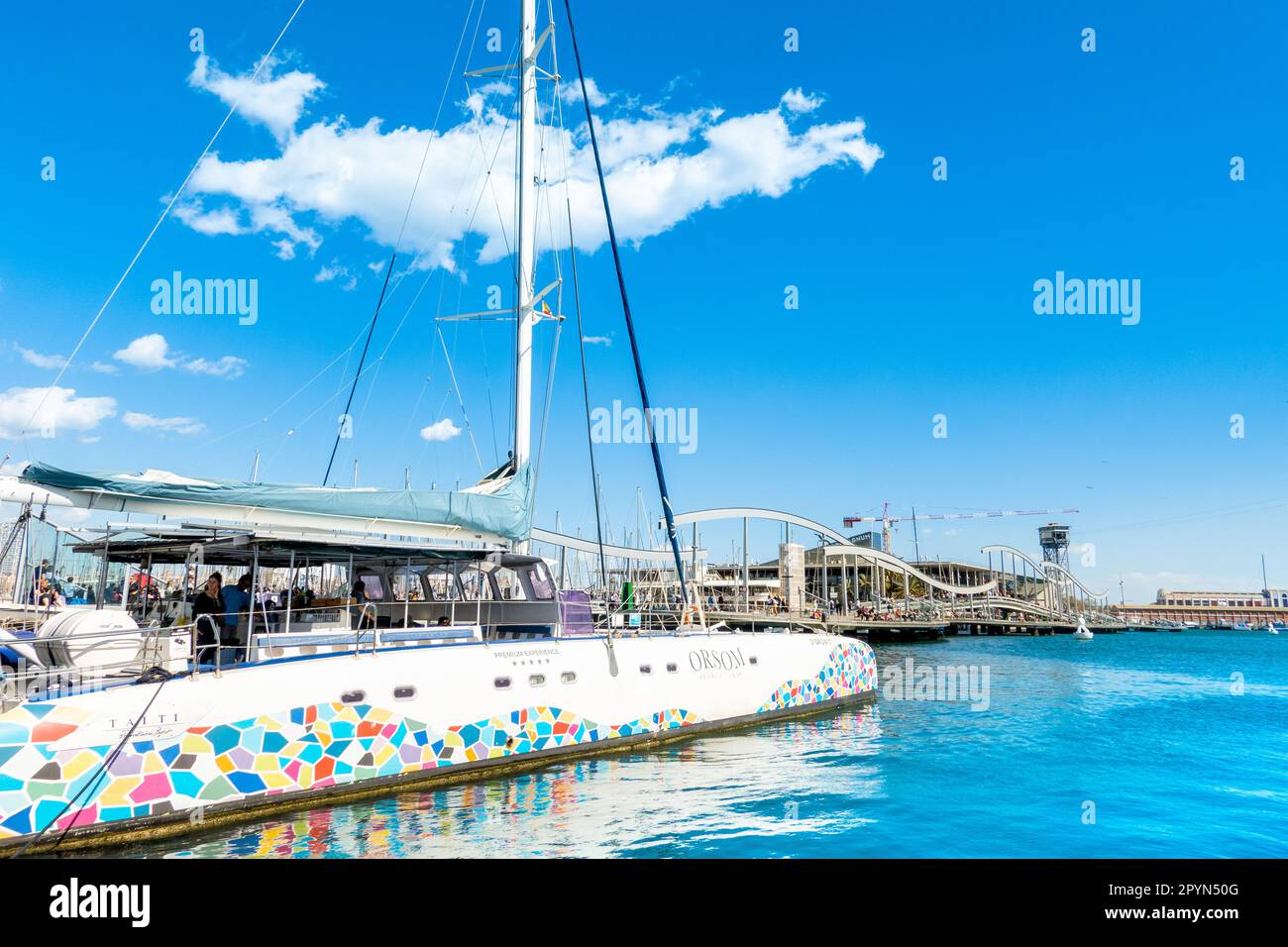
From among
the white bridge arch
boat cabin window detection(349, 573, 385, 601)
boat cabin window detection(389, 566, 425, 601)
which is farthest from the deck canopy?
the white bridge arch

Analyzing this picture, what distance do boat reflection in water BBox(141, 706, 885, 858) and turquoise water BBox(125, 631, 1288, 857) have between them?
41 mm

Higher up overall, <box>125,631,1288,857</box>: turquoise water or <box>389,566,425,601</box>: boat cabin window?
<box>389,566,425,601</box>: boat cabin window

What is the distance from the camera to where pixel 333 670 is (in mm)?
12094

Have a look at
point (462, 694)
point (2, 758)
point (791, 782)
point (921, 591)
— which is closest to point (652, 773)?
point (791, 782)

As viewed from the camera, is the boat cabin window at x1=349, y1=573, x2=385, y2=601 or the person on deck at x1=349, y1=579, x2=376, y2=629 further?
the boat cabin window at x1=349, y1=573, x2=385, y2=601

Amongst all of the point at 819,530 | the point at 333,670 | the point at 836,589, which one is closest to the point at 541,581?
the point at 333,670

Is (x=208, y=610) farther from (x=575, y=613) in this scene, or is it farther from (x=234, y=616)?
(x=575, y=613)

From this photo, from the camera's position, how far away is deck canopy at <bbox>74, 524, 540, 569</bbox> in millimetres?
12320

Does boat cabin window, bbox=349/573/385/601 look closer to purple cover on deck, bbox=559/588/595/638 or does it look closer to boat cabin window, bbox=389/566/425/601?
boat cabin window, bbox=389/566/425/601

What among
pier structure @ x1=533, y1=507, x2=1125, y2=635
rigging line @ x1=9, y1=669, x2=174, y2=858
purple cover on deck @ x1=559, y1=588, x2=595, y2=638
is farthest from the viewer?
pier structure @ x1=533, y1=507, x2=1125, y2=635

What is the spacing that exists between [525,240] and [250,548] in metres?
9.05
